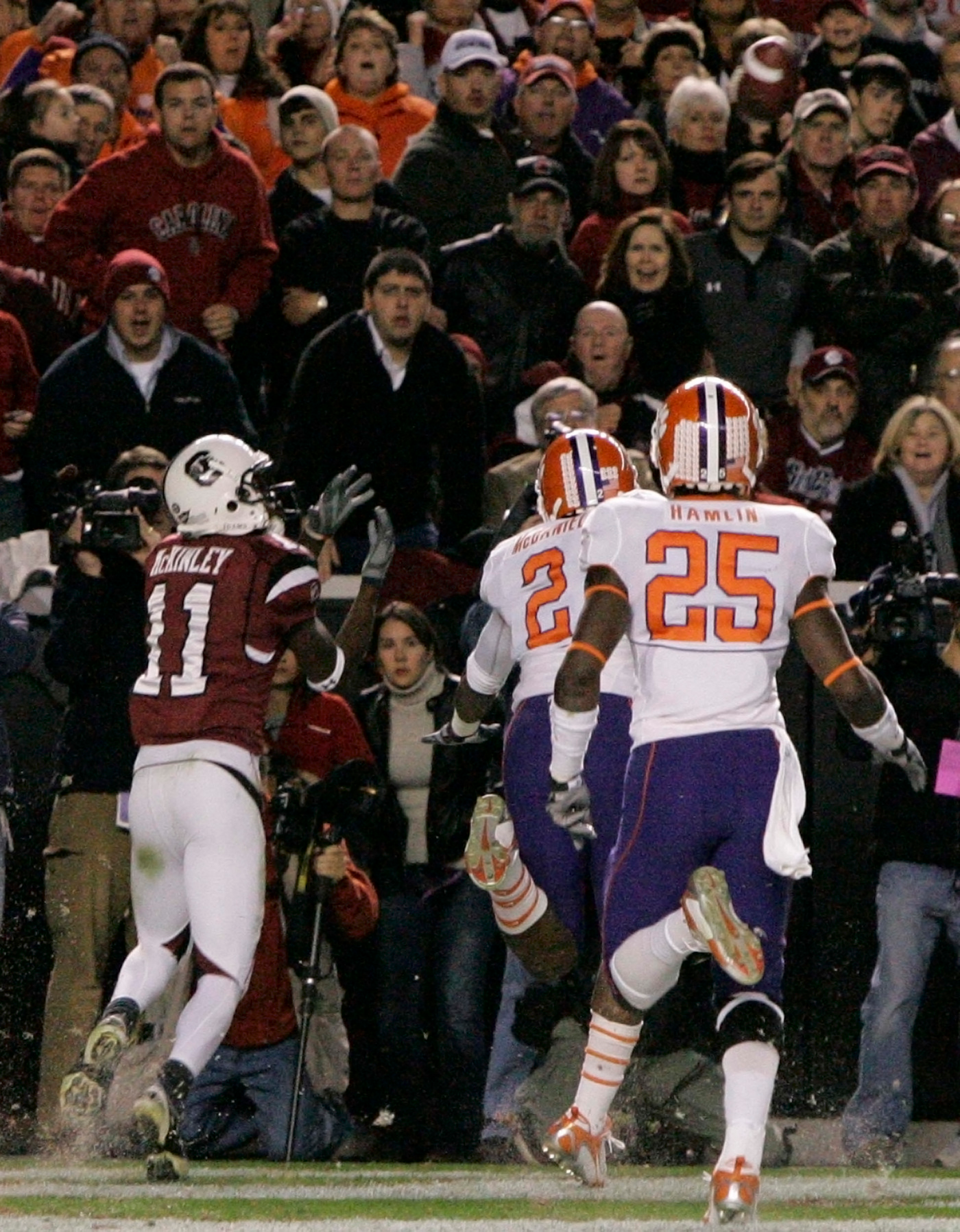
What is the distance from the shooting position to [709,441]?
5906 mm

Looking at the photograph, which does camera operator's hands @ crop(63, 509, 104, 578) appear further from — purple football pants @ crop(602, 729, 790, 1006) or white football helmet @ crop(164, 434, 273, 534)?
purple football pants @ crop(602, 729, 790, 1006)

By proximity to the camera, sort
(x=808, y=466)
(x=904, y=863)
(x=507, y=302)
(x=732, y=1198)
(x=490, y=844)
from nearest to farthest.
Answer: (x=732, y=1198), (x=490, y=844), (x=904, y=863), (x=808, y=466), (x=507, y=302)

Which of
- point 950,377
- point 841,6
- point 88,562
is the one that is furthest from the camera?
point 841,6

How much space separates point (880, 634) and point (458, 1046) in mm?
A: 1983

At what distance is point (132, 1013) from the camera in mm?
6371

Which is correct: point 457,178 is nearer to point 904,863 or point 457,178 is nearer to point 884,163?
point 884,163

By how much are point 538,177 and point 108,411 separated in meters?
2.24

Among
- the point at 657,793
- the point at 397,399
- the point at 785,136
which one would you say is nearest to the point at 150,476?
the point at 397,399

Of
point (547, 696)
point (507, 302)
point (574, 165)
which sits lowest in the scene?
point (547, 696)

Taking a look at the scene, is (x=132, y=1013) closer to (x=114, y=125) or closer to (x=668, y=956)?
(x=668, y=956)

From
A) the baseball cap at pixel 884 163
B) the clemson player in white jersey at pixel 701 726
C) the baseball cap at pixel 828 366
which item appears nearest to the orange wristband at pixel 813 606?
the clemson player in white jersey at pixel 701 726

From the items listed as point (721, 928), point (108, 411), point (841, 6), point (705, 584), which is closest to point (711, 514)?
point (705, 584)

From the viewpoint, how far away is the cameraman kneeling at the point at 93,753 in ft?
26.0

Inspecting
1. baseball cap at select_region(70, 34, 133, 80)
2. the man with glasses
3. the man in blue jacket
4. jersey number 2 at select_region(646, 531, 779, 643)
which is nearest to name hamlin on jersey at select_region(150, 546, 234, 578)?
jersey number 2 at select_region(646, 531, 779, 643)
